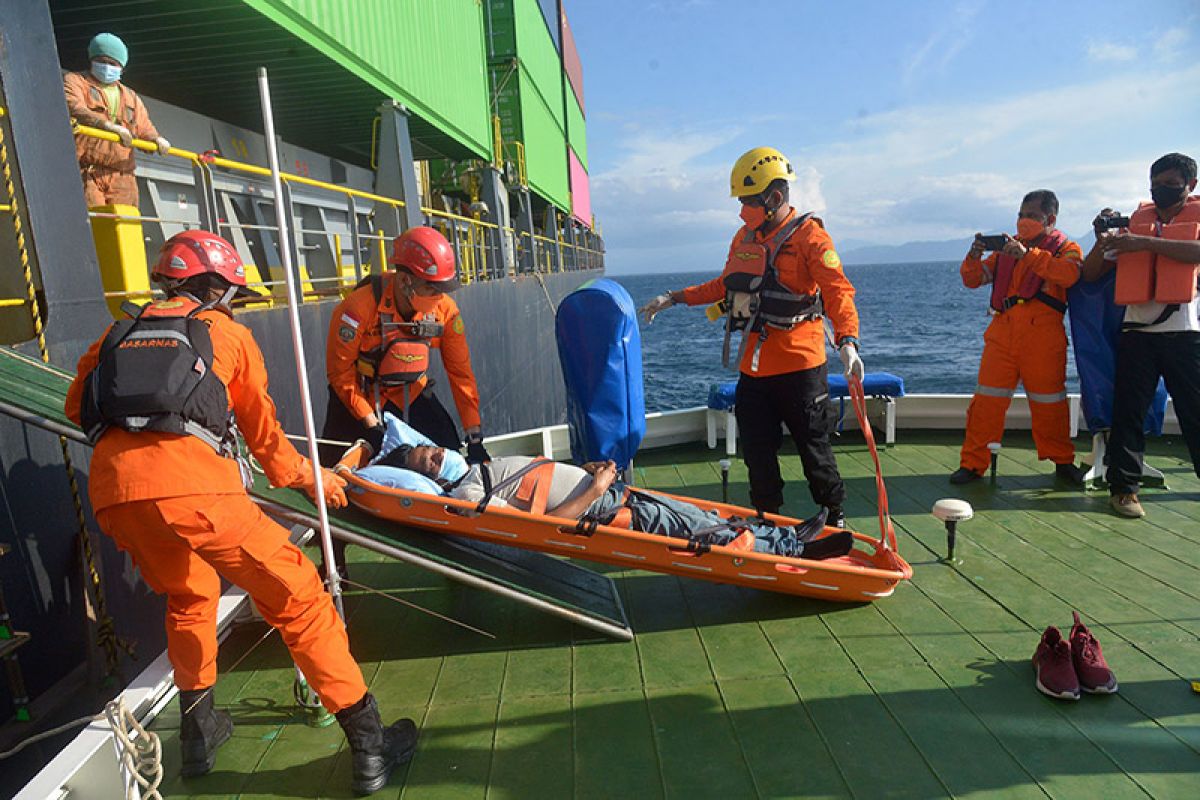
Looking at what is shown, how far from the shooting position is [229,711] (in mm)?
2818

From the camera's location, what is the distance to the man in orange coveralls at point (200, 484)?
6.93 ft

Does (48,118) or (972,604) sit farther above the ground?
(48,118)

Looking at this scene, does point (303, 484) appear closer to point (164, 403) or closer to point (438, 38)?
point (164, 403)

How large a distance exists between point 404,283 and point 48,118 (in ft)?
Answer: 5.69

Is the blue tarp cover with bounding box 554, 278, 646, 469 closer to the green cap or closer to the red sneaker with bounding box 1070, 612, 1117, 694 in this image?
the red sneaker with bounding box 1070, 612, 1117, 694

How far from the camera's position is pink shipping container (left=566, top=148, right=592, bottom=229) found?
31375mm

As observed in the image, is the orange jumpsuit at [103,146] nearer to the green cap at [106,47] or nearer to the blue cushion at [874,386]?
the green cap at [106,47]

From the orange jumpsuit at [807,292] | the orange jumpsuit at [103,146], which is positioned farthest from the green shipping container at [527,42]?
the orange jumpsuit at [807,292]

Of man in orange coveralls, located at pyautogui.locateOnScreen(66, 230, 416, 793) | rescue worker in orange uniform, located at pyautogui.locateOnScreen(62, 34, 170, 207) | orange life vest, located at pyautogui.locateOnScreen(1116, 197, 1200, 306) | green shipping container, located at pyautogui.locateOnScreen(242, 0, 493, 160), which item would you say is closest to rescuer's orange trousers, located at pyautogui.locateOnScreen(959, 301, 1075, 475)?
orange life vest, located at pyautogui.locateOnScreen(1116, 197, 1200, 306)

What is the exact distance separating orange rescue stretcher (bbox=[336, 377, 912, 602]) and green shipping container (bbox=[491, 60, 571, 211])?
1678cm

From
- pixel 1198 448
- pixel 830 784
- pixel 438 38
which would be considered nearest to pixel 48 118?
pixel 830 784

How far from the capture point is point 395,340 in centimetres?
398

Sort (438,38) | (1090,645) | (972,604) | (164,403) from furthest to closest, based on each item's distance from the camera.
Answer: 1. (438,38)
2. (972,604)
3. (1090,645)
4. (164,403)

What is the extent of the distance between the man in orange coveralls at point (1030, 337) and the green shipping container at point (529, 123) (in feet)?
50.4
